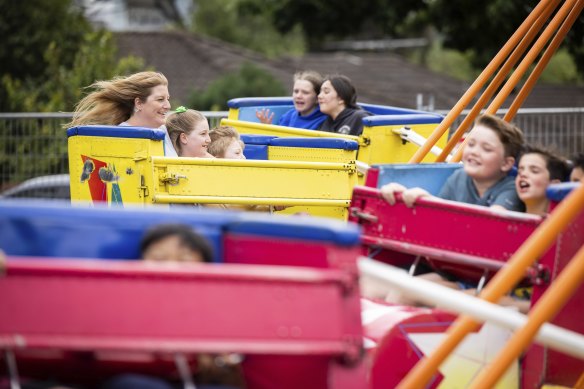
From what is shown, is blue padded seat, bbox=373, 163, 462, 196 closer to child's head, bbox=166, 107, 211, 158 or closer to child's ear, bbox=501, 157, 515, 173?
child's ear, bbox=501, 157, 515, 173

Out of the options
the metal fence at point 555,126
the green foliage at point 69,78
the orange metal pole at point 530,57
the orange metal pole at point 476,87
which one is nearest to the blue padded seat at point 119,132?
the orange metal pole at point 476,87

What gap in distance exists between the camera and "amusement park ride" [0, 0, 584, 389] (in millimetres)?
3174

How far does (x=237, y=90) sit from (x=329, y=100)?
9.20 metres

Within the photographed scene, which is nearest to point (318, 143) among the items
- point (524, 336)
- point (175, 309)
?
point (524, 336)

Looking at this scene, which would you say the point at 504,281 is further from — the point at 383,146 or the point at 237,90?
the point at 237,90

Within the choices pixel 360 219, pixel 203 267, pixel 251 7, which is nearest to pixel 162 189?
pixel 360 219

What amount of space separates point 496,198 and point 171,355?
250 cm

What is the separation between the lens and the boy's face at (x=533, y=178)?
16.7 ft

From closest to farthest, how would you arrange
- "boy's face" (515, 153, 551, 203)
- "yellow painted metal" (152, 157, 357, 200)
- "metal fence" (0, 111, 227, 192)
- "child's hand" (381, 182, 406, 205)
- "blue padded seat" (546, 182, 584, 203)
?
1. "blue padded seat" (546, 182, 584, 203)
2. "boy's face" (515, 153, 551, 203)
3. "child's hand" (381, 182, 406, 205)
4. "yellow painted metal" (152, 157, 357, 200)
5. "metal fence" (0, 111, 227, 192)

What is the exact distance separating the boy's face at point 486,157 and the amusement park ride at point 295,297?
0.48m

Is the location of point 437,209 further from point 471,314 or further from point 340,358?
point 340,358

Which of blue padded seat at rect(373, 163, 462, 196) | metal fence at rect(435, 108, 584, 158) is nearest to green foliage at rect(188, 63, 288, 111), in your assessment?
metal fence at rect(435, 108, 584, 158)

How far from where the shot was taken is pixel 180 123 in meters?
7.36

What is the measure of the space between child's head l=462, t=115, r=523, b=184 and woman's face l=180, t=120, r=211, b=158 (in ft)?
7.18
